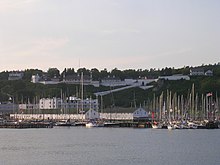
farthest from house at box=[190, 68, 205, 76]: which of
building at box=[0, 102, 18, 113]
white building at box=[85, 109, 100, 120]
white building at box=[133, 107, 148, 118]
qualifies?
white building at box=[85, 109, 100, 120]

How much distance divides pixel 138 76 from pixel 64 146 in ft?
429

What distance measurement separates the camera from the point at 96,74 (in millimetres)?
196750

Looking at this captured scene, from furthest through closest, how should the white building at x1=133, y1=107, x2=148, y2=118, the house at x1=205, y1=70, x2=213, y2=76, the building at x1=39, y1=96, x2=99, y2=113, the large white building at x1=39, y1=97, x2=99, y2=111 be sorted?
the house at x1=205, y1=70, x2=213, y2=76 → the large white building at x1=39, y1=97, x2=99, y2=111 → the building at x1=39, y1=96, x2=99, y2=113 → the white building at x1=133, y1=107, x2=148, y2=118

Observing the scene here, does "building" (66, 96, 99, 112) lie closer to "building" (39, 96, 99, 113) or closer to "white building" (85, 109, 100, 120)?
"building" (39, 96, 99, 113)

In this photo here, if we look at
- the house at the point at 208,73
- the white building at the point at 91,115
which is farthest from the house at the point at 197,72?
A: the white building at the point at 91,115

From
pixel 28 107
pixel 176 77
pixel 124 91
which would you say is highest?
pixel 176 77

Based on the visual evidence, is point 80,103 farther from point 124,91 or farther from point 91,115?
point 124,91

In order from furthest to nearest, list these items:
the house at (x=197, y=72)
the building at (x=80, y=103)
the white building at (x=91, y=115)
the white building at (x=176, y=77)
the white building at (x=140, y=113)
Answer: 1. the house at (x=197, y=72)
2. the white building at (x=176, y=77)
3. the building at (x=80, y=103)
4. the white building at (x=91, y=115)
5. the white building at (x=140, y=113)

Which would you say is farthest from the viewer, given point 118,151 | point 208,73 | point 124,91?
point 208,73

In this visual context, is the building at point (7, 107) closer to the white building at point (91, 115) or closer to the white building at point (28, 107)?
the white building at point (28, 107)

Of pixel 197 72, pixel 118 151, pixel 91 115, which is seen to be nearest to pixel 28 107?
pixel 91 115

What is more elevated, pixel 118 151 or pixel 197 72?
pixel 197 72

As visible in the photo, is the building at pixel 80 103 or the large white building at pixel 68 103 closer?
the building at pixel 80 103

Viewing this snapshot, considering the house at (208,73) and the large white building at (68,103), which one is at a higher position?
the house at (208,73)
